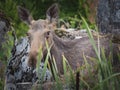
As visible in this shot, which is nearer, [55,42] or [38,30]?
[38,30]

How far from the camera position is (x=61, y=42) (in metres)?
8.82

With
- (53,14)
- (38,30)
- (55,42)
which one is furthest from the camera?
(55,42)

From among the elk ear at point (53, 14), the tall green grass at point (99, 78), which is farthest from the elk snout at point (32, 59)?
the tall green grass at point (99, 78)

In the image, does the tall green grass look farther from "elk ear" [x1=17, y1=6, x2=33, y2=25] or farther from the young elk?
"elk ear" [x1=17, y1=6, x2=33, y2=25]

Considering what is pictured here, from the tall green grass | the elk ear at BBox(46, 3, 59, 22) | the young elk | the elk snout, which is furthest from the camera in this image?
the elk ear at BBox(46, 3, 59, 22)

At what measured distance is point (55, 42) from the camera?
8.73 meters

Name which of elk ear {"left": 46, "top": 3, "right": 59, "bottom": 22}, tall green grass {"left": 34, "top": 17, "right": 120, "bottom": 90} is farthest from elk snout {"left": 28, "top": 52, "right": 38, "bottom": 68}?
tall green grass {"left": 34, "top": 17, "right": 120, "bottom": 90}

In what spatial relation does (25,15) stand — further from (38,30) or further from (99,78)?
(99,78)

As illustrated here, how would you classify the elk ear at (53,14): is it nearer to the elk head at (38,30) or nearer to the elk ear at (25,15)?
the elk head at (38,30)

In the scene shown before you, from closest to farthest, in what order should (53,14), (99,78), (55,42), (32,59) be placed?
(99,78)
(32,59)
(53,14)
(55,42)

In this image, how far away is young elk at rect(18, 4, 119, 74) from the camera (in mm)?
7938

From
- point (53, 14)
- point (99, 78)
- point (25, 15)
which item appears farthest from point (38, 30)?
point (99, 78)

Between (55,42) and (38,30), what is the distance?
0.65 m

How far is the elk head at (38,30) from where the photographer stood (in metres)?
7.49
